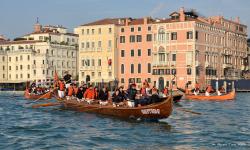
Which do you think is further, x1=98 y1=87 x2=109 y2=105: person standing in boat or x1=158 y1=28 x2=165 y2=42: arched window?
x1=158 y1=28 x2=165 y2=42: arched window

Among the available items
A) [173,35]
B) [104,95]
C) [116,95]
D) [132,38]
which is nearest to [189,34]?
[173,35]

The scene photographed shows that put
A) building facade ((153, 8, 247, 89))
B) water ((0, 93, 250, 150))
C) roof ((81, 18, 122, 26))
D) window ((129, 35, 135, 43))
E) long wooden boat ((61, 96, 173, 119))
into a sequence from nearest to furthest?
water ((0, 93, 250, 150)), long wooden boat ((61, 96, 173, 119)), building facade ((153, 8, 247, 89)), window ((129, 35, 135, 43)), roof ((81, 18, 122, 26))

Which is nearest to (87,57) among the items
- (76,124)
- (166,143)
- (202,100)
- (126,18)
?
(126,18)

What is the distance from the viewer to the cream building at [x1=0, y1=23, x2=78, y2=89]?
7400 cm

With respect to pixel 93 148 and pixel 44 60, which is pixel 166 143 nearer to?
pixel 93 148

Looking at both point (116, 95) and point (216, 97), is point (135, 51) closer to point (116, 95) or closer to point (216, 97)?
point (216, 97)

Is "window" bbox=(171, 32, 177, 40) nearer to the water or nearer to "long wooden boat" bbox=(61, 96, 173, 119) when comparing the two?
"long wooden boat" bbox=(61, 96, 173, 119)

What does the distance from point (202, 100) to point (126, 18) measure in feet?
88.4

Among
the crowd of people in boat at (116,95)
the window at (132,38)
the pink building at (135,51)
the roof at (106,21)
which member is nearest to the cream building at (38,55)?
the roof at (106,21)

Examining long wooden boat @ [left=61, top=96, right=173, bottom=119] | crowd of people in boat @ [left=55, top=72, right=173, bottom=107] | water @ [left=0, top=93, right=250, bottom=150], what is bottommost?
water @ [left=0, top=93, right=250, bottom=150]

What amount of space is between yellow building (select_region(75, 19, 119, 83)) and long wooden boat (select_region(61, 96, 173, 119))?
40.2m

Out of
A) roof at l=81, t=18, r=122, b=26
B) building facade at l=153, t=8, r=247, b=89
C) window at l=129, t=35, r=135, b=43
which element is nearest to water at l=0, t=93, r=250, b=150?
building facade at l=153, t=8, r=247, b=89

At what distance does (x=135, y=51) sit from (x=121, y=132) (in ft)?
152

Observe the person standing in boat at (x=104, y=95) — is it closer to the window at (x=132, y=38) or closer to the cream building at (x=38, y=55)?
the window at (x=132, y=38)
